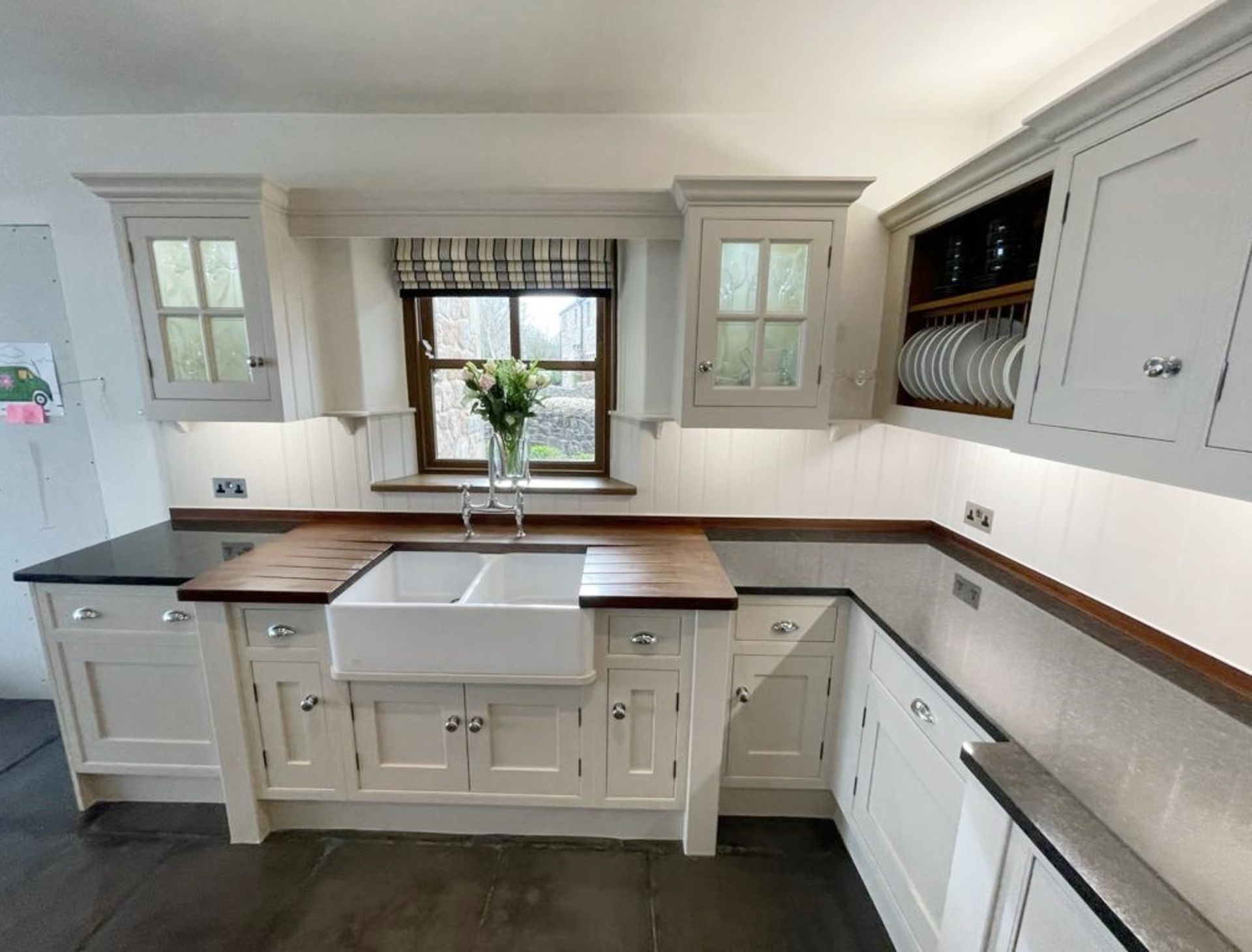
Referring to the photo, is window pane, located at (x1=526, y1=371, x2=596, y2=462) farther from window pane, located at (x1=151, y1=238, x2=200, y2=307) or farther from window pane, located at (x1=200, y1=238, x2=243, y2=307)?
window pane, located at (x1=151, y1=238, x2=200, y2=307)

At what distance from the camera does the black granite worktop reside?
159 centimetres

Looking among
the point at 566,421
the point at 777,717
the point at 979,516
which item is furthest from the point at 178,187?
the point at 979,516

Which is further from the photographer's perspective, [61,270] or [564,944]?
[61,270]

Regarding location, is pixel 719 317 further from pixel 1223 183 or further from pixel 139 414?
pixel 139 414

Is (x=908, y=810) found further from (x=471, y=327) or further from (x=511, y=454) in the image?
(x=471, y=327)

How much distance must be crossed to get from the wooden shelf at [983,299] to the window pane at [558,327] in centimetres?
124

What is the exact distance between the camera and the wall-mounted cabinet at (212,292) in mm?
1668

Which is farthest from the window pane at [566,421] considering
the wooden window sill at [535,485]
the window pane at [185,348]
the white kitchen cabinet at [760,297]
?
the window pane at [185,348]

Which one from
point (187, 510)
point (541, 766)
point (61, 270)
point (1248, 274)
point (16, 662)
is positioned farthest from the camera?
point (16, 662)

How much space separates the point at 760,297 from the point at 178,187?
6.28 ft

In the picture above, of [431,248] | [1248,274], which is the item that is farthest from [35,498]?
[1248,274]

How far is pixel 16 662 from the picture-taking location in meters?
2.32

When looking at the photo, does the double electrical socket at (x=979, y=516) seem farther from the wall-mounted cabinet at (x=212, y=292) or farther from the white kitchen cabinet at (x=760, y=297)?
the wall-mounted cabinet at (x=212, y=292)

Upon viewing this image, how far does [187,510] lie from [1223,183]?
126 inches
